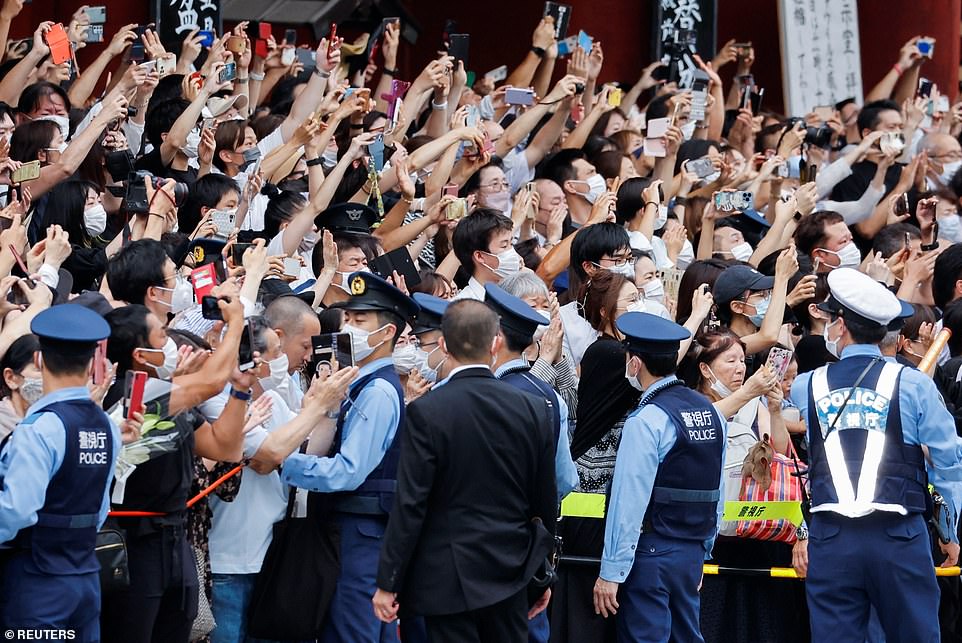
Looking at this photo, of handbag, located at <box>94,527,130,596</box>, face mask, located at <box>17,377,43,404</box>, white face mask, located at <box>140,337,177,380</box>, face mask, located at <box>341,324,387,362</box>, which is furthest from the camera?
face mask, located at <box>341,324,387,362</box>

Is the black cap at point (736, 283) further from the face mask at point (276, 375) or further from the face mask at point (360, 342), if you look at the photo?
the face mask at point (276, 375)

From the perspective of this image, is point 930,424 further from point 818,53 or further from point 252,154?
point 818,53

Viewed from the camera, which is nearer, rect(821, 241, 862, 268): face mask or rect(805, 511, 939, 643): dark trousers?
rect(805, 511, 939, 643): dark trousers

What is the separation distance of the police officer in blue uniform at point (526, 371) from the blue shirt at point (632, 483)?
24 centimetres

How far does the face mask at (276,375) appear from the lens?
5711 millimetres

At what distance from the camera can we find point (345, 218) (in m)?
7.71

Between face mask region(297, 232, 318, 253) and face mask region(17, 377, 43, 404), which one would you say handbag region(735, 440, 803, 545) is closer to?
face mask region(297, 232, 318, 253)

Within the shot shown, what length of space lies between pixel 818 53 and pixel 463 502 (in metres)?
10.2

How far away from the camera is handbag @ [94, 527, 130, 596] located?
190 inches

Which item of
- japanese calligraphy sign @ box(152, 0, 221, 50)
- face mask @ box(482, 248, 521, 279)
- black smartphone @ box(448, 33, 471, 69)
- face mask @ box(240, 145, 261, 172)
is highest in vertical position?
japanese calligraphy sign @ box(152, 0, 221, 50)

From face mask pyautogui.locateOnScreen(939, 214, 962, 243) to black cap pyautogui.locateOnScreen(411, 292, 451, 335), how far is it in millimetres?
5379

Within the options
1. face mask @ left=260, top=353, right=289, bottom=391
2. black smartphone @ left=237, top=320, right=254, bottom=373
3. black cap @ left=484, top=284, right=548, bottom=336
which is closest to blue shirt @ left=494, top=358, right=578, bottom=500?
black cap @ left=484, top=284, right=548, bottom=336

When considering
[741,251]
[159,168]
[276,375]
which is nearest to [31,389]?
[276,375]

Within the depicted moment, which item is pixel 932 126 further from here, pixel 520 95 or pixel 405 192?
pixel 405 192
